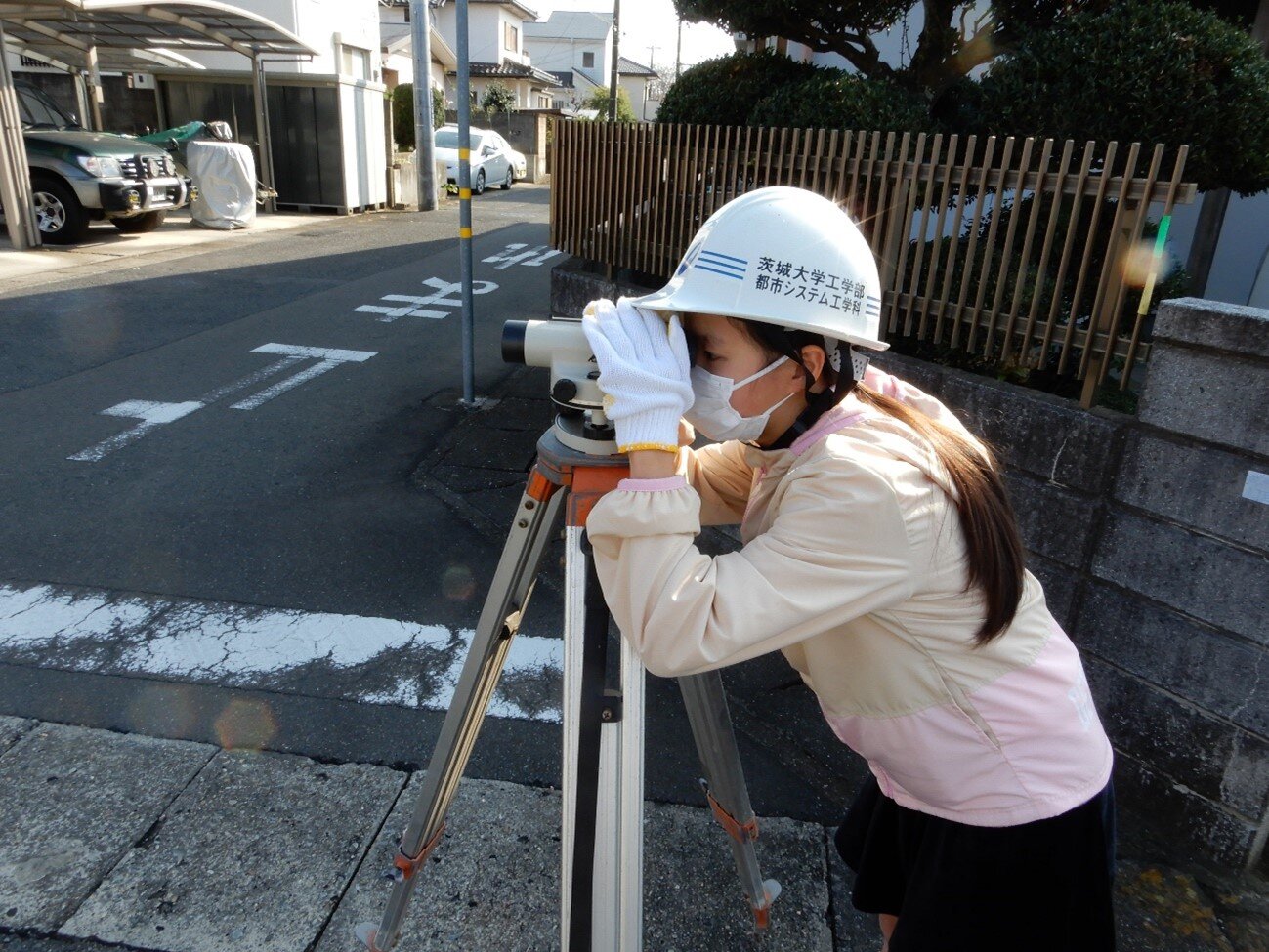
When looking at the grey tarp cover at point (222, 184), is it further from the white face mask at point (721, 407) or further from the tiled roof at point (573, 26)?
the tiled roof at point (573, 26)

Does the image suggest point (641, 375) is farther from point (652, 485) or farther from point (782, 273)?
point (782, 273)

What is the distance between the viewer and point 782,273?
4.60ft

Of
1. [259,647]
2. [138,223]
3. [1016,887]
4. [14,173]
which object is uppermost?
[14,173]

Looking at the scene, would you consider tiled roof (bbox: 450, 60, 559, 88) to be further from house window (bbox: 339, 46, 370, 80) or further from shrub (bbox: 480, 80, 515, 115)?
house window (bbox: 339, 46, 370, 80)

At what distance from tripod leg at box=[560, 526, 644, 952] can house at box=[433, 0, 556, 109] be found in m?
40.3

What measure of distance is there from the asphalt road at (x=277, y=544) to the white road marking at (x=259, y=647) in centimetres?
1

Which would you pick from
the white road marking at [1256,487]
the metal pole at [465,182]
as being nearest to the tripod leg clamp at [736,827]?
the white road marking at [1256,487]

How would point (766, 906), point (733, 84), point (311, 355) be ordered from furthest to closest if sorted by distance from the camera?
point (311, 355), point (733, 84), point (766, 906)

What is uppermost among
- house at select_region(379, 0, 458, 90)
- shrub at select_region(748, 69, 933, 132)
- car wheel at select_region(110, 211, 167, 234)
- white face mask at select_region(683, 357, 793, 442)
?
house at select_region(379, 0, 458, 90)

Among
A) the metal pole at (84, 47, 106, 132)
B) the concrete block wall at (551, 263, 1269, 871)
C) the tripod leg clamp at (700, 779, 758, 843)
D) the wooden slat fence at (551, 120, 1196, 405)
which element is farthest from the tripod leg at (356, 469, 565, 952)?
the metal pole at (84, 47, 106, 132)

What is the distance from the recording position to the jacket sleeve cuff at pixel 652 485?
1.32 metres

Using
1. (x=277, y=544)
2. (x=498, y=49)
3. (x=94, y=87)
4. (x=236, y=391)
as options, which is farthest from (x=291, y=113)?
(x=498, y=49)

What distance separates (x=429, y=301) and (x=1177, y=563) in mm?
8166

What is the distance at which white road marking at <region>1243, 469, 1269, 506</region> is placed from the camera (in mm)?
2303
